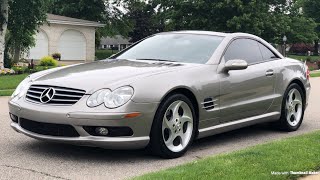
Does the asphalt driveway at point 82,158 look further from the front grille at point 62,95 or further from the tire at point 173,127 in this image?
the front grille at point 62,95

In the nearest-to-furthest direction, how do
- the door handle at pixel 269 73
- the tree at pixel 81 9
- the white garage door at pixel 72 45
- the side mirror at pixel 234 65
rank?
1. the side mirror at pixel 234 65
2. the door handle at pixel 269 73
3. the white garage door at pixel 72 45
4. the tree at pixel 81 9

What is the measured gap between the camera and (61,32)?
129 feet

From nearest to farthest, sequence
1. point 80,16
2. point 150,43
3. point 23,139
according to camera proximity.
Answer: point 23,139
point 150,43
point 80,16

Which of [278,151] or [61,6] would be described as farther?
[61,6]

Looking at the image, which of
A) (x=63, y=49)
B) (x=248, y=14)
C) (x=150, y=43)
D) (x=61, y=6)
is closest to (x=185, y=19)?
(x=248, y=14)

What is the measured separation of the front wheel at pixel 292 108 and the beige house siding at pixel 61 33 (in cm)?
3128

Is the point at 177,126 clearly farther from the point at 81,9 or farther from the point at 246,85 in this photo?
the point at 81,9

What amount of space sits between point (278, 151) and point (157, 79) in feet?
5.16

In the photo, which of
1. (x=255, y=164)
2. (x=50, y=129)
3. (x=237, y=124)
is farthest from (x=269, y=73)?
(x=50, y=129)

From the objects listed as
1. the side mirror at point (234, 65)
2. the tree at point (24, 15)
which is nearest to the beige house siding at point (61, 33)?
the tree at point (24, 15)

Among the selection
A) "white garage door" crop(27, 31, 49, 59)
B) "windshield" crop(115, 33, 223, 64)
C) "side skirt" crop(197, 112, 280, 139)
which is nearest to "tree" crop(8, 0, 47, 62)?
"white garage door" crop(27, 31, 49, 59)

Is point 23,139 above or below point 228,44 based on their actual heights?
below

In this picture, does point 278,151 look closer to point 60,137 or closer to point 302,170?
point 302,170

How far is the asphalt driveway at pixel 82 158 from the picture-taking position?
5.01 metres
